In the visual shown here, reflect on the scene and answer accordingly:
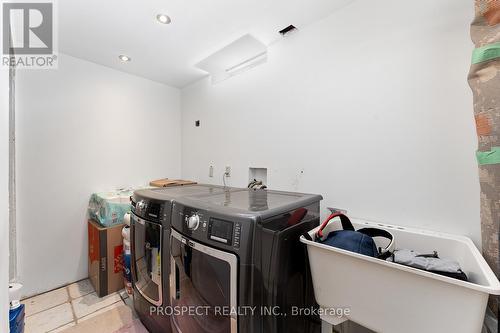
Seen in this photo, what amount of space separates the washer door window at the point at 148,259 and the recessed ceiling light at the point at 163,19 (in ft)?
4.69

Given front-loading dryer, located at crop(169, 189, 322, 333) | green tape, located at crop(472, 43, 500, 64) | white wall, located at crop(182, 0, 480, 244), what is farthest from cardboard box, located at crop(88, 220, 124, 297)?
green tape, located at crop(472, 43, 500, 64)

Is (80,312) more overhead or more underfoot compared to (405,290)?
more underfoot

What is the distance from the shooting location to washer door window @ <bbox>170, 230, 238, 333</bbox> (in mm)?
822

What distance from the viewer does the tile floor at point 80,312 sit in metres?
1.46

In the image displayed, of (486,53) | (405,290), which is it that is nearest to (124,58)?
(486,53)

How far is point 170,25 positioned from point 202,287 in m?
1.78

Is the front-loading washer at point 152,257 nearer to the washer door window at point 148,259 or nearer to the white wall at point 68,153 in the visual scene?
the washer door window at point 148,259

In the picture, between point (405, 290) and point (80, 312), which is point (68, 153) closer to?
point (80, 312)

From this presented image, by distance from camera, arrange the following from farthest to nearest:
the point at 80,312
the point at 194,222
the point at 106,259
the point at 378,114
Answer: the point at 106,259, the point at 80,312, the point at 378,114, the point at 194,222

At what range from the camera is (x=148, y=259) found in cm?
129

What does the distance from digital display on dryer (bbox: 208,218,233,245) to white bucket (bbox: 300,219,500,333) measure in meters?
0.34

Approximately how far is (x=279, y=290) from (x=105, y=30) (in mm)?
2171

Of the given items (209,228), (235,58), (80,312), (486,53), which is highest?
(235,58)

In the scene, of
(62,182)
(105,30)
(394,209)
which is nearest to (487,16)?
(394,209)
